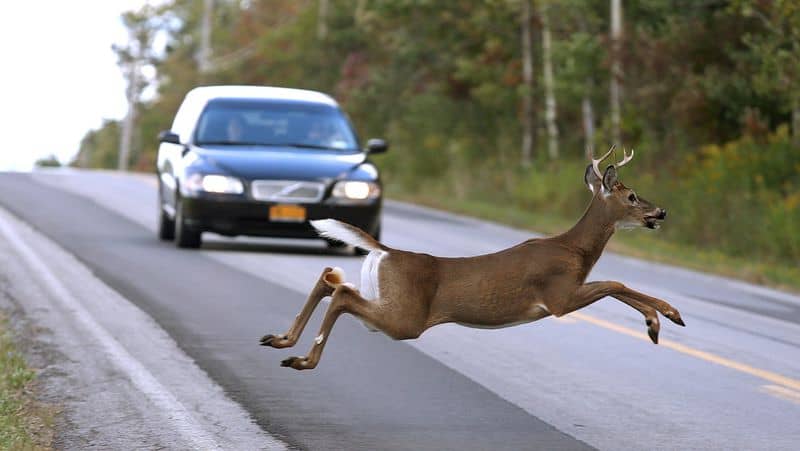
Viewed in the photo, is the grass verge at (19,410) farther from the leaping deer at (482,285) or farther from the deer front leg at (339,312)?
the deer front leg at (339,312)

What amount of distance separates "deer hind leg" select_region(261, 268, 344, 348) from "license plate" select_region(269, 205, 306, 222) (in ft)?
31.9

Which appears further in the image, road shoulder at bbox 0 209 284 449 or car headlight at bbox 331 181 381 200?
car headlight at bbox 331 181 381 200

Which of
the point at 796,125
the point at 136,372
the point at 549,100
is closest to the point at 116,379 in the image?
the point at 136,372

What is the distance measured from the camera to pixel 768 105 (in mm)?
27859

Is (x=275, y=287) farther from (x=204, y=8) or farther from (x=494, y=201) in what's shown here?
(x=204, y=8)

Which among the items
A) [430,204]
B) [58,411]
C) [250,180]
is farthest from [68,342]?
[430,204]

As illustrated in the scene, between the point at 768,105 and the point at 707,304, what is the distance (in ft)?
40.1

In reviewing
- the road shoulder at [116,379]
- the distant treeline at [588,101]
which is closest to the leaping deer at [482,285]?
the road shoulder at [116,379]

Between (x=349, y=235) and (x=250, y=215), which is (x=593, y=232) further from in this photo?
(x=250, y=215)

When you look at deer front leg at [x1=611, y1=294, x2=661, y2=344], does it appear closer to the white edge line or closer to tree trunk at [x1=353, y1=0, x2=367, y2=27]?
the white edge line

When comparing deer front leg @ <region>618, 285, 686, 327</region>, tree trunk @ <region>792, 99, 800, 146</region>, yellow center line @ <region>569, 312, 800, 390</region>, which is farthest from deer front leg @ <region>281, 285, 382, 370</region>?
tree trunk @ <region>792, 99, 800, 146</region>

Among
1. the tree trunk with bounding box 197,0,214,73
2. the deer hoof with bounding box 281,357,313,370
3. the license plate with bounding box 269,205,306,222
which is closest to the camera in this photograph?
the deer hoof with bounding box 281,357,313,370

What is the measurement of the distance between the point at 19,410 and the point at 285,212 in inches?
359

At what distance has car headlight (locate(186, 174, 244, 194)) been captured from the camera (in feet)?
59.3
